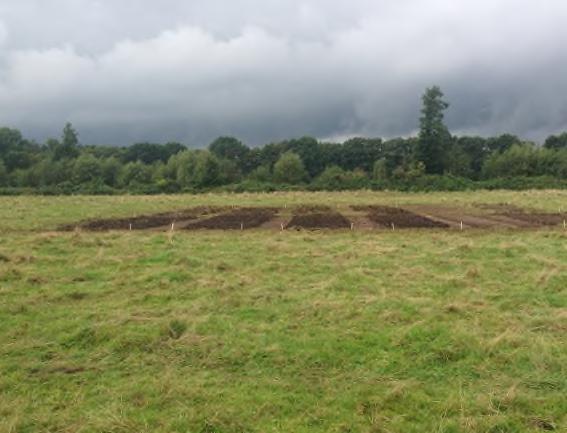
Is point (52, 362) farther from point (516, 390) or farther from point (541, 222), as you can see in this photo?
point (541, 222)

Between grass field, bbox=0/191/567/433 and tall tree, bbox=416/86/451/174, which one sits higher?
tall tree, bbox=416/86/451/174

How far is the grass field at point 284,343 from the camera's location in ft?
21.9

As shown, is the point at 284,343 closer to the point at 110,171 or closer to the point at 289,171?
the point at 289,171

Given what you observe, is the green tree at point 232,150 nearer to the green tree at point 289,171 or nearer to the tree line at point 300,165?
the tree line at point 300,165

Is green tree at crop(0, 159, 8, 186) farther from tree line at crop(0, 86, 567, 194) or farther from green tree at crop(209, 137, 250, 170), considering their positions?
green tree at crop(209, 137, 250, 170)

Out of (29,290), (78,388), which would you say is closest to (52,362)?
(78,388)

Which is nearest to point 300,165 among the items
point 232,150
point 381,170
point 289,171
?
point 289,171

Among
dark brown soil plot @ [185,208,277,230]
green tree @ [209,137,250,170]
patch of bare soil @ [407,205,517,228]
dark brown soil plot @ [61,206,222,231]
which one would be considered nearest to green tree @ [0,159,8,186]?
green tree @ [209,137,250,170]

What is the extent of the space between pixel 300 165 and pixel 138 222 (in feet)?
234

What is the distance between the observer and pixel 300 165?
10144 centimetres

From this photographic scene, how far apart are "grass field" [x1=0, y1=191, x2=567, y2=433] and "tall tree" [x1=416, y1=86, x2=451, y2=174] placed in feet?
245

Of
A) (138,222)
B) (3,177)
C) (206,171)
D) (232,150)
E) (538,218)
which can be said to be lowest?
(138,222)

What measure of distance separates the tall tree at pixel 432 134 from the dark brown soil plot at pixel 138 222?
58.5m

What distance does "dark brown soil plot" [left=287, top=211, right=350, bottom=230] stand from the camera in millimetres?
28806
